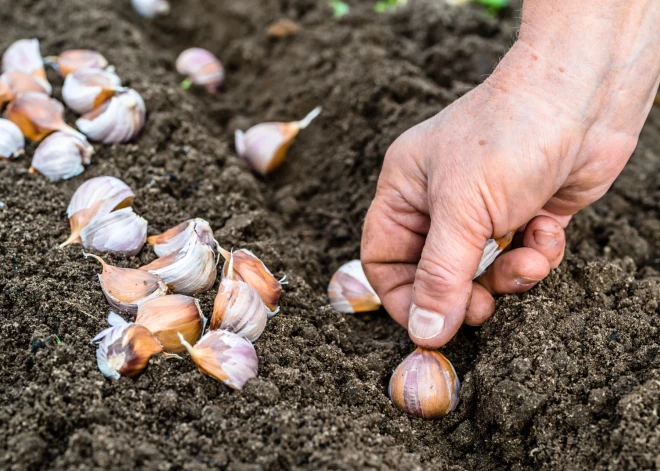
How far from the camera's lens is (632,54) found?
5.92 feet

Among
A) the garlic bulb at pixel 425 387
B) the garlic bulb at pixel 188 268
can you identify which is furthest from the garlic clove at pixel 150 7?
the garlic bulb at pixel 425 387

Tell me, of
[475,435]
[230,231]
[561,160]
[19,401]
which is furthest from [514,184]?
[19,401]

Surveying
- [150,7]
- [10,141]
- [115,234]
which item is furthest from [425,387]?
[150,7]

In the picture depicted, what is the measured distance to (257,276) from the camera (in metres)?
1.89

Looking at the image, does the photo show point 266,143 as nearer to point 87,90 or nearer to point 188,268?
point 87,90

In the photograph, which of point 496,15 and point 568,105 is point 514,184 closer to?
point 568,105

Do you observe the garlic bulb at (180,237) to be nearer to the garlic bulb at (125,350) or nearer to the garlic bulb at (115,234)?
the garlic bulb at (115,234)

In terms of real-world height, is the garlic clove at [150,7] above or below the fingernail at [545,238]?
below

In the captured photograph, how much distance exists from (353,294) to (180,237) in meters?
0.57

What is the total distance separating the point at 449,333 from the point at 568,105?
681 mm

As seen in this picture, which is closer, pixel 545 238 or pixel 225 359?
pixel 225 359

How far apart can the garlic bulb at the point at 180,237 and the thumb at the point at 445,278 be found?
631 mm

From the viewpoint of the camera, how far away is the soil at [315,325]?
1.48 metres

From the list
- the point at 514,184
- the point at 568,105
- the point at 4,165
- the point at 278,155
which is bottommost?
the point at 278,155
